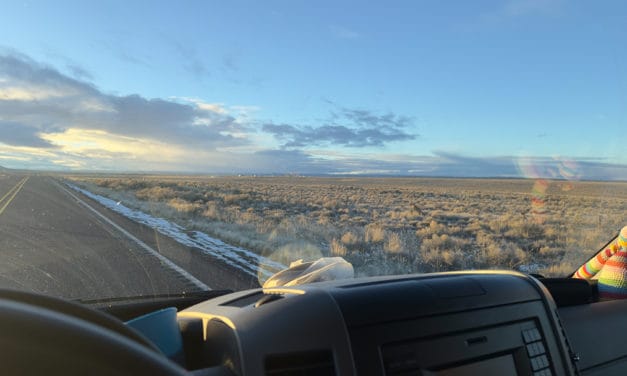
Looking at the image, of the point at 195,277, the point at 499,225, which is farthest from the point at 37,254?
the point at 499,225

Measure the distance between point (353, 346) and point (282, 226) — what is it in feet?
55.0

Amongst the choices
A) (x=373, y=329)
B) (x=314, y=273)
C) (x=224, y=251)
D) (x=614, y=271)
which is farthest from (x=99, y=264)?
(x=373, y=329)

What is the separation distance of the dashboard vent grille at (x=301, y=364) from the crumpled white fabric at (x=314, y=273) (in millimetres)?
1094

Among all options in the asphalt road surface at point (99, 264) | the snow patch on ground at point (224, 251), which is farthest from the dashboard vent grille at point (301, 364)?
the snow patch on ground at point (224, 251)

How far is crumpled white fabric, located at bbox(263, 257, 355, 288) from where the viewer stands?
A: 116 inches

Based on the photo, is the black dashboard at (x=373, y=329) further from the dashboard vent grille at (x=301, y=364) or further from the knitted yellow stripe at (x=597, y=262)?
the knitted yellow stripe at (x=597, y=262)

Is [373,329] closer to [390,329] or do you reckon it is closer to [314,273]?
[390,329]

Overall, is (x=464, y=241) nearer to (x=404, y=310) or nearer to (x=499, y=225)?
(x=499, y=225)

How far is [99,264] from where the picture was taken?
29.5 feet

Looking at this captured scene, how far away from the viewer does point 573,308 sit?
332 cm

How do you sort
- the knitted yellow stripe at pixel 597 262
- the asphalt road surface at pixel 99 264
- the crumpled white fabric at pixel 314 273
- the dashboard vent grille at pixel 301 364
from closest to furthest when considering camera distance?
the dashboard vent grille at pixel 301 364, the crumpled white fabric at pixel 314 273, the knitted yellow stripe at pixel 597 262, the asphalt road surface at pixel 99 264

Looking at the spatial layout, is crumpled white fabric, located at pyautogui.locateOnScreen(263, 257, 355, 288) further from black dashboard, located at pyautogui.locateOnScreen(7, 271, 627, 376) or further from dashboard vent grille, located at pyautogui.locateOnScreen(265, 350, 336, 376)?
dashboard vent grille, located at pyautogui.locateOnScreen(265, 350, 336, 376)

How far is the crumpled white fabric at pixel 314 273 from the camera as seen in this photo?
2.94 metres

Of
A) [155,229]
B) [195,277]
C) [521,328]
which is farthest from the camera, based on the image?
[155,229]
